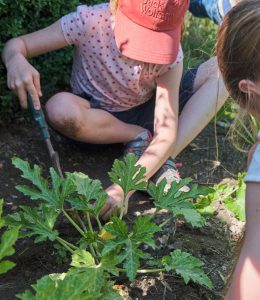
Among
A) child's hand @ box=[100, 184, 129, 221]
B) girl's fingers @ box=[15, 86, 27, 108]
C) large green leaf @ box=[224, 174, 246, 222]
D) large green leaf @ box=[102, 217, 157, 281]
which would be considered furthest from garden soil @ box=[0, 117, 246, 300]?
girl's fingers @ box=[15, 86, 27, 108]

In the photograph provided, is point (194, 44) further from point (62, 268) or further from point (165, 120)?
point (62, 268)

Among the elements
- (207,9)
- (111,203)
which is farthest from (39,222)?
(207,9)

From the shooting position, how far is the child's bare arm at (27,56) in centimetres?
225

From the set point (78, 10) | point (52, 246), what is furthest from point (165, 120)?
point (52, 246)

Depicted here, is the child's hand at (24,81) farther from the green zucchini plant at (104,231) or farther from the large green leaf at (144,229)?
the large green leaf at (144,229)

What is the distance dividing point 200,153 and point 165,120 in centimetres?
59

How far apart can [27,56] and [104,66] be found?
35 cm

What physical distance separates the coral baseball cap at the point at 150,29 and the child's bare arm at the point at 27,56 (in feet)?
0.93

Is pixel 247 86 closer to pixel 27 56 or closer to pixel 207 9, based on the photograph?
pixel 27 56

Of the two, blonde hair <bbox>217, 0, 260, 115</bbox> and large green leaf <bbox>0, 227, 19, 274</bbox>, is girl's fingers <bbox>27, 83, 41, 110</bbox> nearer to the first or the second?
blonde hair <bbox>217, 0, 260, 115</bbox>

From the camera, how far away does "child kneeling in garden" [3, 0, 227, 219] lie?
7.75 ft

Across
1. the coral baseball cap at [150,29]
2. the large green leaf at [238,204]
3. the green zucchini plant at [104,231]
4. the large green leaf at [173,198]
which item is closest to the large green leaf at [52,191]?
the green zucchini plant at [104,231]

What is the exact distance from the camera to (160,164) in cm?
251

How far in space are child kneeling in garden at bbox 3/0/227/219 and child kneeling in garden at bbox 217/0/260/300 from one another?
0.65m
